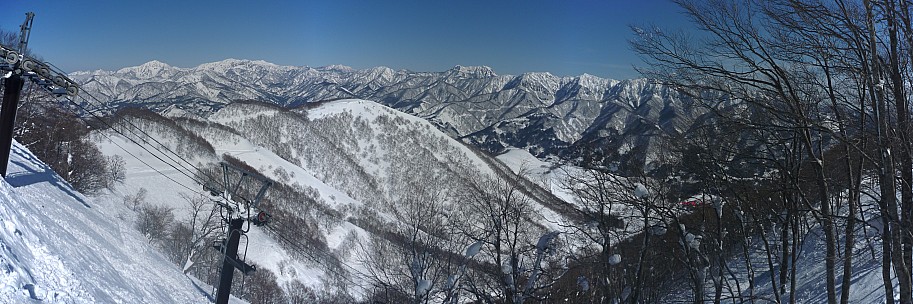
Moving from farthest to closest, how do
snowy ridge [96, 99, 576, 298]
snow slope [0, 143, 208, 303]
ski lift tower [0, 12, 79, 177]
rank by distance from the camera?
snowy ridge [96, 99, 576, 298] < ski lift tower [0, 12, 79, 177] < snow slope [0, 143, 208, 303]

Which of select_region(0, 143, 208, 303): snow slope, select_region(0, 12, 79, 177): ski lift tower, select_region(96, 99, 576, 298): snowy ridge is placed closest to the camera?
select_region(0, 143, 208, 303): snow slope

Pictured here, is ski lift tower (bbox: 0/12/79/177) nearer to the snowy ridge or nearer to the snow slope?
the snow slope

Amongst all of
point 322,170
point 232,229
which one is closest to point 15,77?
point 232,229

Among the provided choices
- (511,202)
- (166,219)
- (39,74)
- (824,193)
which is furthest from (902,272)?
(166,219)

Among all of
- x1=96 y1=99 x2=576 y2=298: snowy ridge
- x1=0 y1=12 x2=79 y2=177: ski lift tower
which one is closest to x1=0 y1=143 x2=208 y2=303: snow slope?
x1=0 y1=12 x2=79 y2=177: ski lift tower

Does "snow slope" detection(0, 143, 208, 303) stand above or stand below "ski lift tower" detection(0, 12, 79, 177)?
below

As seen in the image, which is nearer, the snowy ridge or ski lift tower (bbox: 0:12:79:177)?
ski lift tower (bbox: 0:12:79:177)

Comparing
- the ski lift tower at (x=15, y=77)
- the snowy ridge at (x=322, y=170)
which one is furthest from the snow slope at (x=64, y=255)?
the snowy ridge at (x=322, y=170)
